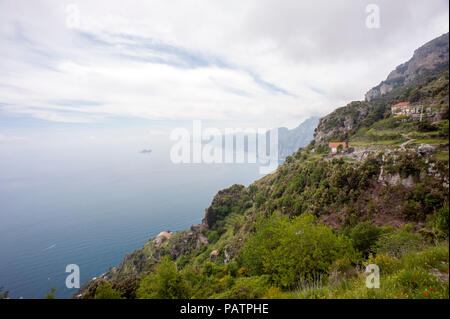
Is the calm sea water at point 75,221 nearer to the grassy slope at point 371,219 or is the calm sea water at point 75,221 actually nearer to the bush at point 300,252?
the grassy slope at point 371,219

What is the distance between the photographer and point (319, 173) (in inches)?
997

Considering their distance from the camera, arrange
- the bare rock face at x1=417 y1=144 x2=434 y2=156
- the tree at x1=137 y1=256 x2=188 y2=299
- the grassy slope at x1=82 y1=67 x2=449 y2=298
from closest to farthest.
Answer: the grassy slope at x1=82 y1=67 x2=449 y2=298 → the tree at x1=137 y1=256 x2=188 y2=299 → the bare rock face at x1=417 y1=144 x2=434 y2=156

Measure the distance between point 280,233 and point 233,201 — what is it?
132ft

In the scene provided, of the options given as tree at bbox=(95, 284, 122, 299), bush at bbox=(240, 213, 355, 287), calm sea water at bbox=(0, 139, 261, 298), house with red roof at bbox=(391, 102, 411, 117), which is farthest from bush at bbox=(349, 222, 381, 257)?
calm sea water at bbox=(0, 139, 261, 298)

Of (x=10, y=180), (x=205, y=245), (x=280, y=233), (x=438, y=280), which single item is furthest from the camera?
(x=10, y=180)

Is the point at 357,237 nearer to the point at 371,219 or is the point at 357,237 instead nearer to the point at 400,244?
the point at 400,244

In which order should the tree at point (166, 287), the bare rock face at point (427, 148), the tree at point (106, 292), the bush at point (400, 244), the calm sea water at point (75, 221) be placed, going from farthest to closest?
the calm sea water at point (75, 221) < the bush at point (400, 244) < the bare rock face at point (427, 148) < the tree at point (166, 287) < the tree at point (106, 292)

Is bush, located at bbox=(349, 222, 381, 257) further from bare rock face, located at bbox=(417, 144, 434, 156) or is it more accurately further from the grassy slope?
bare rock face, located at bbox=(417, 144, 434, 156)

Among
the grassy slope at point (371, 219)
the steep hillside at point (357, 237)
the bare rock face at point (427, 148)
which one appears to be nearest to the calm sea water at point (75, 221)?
the grassy slope at point (371, 219)

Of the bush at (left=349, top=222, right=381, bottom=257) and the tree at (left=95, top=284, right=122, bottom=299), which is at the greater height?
the tree at (left=95, top=284, right=122, bottom=299)

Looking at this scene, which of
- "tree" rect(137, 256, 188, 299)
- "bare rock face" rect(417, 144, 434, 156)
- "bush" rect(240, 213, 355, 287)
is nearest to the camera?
"tree" rect(137, 256, 188, 299)
